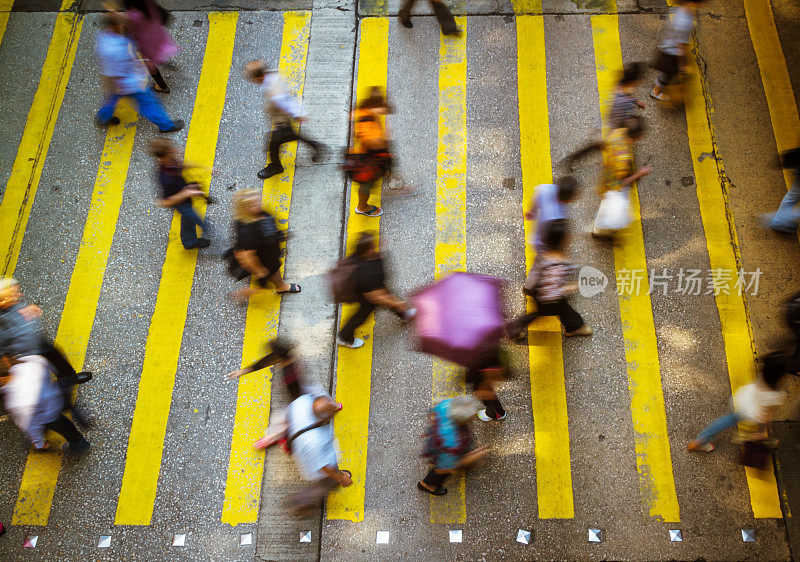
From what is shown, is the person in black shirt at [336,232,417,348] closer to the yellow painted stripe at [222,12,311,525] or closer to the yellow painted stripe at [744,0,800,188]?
the yellow painted stripe at [222,12,311,525]

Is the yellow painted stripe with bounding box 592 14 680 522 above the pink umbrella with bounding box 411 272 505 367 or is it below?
below

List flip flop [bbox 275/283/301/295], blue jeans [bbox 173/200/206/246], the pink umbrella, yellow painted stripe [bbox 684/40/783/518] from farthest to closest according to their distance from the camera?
flip flop [bbox 275/283/301/295], blue jeans [bbox 173/200/206/246], yellow painted stripe [bbox 684/40/783/518], the pink umbrella

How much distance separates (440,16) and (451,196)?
303cm

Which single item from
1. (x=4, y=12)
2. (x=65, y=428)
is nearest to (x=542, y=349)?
(x=65, y=428)

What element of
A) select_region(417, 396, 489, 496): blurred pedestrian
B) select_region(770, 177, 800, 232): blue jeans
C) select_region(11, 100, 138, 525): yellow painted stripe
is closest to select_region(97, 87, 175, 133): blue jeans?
select_region(11, 100, 138, 525): yellow painted stripe

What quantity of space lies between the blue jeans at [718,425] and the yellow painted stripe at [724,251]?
2.10ft

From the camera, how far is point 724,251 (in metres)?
7.00

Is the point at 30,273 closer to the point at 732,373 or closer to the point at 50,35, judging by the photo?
the point at 50,35

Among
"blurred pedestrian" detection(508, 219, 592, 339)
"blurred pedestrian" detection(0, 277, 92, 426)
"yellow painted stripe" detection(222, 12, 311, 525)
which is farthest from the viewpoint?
"yellow painted stripe" detection(222, 12, 311, 525)

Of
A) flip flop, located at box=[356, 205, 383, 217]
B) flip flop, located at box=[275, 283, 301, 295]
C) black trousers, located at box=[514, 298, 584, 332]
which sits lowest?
flip flop, located at box=[275, 283, 301, 295]

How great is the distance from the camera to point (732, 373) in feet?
20.8

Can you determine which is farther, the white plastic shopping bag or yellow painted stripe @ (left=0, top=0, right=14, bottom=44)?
yellow painted stripe @ (left=0, top=0, right=14, bottom=44)

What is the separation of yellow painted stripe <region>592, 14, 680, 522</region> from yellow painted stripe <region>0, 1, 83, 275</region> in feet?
24.8

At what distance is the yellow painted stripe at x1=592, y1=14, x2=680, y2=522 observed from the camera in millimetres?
5832
